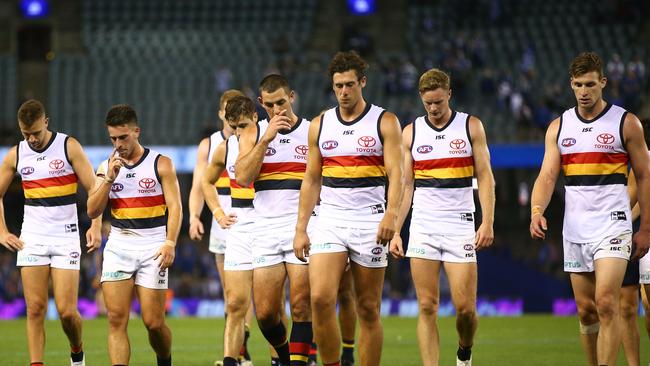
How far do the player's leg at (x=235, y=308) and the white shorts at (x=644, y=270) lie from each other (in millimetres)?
3762

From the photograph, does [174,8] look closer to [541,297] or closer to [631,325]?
[541,297]

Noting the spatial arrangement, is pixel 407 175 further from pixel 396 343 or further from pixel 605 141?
pixel 396 343

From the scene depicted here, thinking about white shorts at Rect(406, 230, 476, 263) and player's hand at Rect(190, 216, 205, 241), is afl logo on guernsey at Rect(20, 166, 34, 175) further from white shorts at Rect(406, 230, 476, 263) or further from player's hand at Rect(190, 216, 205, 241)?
white shorts at Rect(406, 230, 476, 263)

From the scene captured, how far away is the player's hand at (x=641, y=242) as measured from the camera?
9.48 m

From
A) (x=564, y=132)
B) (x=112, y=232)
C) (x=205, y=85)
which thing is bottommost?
(x=112, y=232)

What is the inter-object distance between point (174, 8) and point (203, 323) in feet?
53.7

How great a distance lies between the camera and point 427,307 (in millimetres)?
10289

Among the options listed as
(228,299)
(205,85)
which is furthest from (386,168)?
(205,85)

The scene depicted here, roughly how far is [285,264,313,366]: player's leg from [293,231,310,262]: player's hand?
70 centimetres

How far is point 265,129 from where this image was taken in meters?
10.6

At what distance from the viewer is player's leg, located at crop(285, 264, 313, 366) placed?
9.87 m

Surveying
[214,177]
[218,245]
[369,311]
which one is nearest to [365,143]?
[369,311]

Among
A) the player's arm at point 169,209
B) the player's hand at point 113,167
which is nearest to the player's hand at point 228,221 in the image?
the player's arm at point 169,209

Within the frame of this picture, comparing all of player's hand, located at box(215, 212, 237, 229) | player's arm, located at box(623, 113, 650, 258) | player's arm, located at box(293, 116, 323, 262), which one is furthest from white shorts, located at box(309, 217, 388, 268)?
player's arm, located at box(623, 113, 650, 258)
